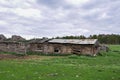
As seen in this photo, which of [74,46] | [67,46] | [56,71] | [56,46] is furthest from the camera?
[56,46]

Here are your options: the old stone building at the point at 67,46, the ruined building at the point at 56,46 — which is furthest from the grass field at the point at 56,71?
the ruined building at the point at 56,46

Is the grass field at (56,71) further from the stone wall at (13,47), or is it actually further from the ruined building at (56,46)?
the stone wall at (13,47)

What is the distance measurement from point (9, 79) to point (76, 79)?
476 centimetres

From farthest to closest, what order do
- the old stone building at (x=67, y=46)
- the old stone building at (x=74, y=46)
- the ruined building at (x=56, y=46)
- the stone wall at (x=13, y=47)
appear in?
the stone wall at (x=13, y=47) → the ruined building at (x=56, y=46) → the old stone building at (x=67, y=46) → the old stone building at (x=74, y=46)

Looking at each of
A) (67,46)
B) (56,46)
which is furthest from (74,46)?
(56,46)

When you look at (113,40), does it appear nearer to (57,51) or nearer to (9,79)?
(57,51)

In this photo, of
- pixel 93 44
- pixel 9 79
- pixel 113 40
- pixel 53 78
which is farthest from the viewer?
pixel 113 40

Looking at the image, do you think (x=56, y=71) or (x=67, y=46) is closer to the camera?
(x=56, y=71)

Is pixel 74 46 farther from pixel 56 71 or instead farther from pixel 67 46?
pixel 56 71

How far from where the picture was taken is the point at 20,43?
53.9 meters

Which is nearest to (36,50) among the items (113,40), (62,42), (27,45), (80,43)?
(27,45)

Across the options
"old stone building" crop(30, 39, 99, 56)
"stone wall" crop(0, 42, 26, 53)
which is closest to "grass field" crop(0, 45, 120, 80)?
"old stone building" crop(30, 39, 99, 56)

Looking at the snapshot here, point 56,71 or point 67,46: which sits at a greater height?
point 67,46

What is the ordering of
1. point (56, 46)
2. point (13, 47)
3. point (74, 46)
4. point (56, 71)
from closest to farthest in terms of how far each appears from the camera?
point (56, 71) < point (74, 46) < point (56, 46) < point (13, 47)
